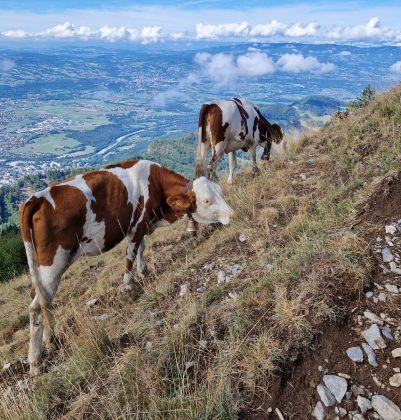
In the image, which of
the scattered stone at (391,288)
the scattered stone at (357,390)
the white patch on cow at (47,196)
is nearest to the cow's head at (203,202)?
the white patch on cow at (47,196)

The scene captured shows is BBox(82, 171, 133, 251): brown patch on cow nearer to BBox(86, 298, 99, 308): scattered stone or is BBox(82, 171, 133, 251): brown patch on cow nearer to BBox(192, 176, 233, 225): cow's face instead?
BBox(192, 176, 233, 225): cow's face

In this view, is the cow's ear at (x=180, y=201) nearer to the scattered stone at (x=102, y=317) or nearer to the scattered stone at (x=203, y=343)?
the scattered stone at (x=102, y=317)

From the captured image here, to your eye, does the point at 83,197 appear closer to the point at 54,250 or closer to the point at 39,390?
the point at 54,250

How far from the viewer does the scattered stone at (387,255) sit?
14.7ft

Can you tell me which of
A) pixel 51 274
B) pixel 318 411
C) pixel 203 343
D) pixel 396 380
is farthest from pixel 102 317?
pixel 396 380

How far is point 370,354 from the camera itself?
138 inches

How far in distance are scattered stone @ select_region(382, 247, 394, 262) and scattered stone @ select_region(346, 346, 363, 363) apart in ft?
4.22

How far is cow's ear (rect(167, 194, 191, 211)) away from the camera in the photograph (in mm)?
6738

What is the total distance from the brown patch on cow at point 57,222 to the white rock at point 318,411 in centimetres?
362

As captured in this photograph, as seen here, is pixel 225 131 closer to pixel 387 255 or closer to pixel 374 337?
pixel 387 255

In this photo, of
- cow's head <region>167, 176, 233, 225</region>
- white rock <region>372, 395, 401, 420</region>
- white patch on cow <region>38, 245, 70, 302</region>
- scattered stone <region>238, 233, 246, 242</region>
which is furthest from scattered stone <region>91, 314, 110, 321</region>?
white rock <region>372, 395, 401, 420</region>

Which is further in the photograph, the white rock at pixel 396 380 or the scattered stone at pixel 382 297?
the scattered stone at pixel 382 297

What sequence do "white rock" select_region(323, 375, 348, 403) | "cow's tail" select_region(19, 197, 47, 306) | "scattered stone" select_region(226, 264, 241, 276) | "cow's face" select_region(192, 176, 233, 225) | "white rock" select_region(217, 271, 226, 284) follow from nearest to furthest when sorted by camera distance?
1. "white rock" select_region(323, 375, 348, 403)
2. "cow's tail" select_region(19, 197, 47, 306)
3. "white rock" select_region(217, 271, 226, 284)
4. "scattered stone" select_region(226, 264, 241, 276)
5. "cow's face" select_region(192, 176, 233, 225)

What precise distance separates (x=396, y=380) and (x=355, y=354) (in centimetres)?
36
